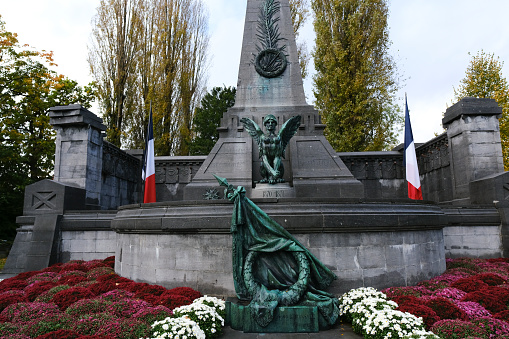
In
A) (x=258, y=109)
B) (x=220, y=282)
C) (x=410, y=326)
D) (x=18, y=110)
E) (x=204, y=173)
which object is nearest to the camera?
(x=410, y=326)

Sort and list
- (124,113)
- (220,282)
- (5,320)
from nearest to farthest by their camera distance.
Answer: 1. (5,320)
2. (220,282)
3. (124,113)

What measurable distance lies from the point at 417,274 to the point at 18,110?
2434 cm

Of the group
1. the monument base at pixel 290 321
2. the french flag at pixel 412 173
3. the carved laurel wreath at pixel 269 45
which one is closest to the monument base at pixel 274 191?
the carved laurel wreath at pixel 269 45

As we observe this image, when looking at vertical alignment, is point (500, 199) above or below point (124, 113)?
below

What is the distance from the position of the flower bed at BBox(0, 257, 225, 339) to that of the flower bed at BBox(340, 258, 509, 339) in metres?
2.22

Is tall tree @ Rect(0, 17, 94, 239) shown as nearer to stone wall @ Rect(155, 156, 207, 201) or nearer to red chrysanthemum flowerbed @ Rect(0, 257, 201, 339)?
stone wall @ Rect(155, 156, 207, 201)

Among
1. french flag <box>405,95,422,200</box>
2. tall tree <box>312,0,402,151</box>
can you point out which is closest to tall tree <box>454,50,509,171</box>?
tall tree <box>312,0,402,151</box>

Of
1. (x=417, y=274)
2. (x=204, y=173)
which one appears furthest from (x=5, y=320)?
(x=417, y=274)

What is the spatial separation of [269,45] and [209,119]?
57.2ft

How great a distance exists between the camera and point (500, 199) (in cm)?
1059

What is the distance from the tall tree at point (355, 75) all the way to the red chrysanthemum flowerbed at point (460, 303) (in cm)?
1829

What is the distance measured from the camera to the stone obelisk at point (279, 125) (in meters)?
9.86

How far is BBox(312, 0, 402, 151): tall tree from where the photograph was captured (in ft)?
82.4

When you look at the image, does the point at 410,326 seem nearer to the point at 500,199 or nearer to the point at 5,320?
the point at 5,320
